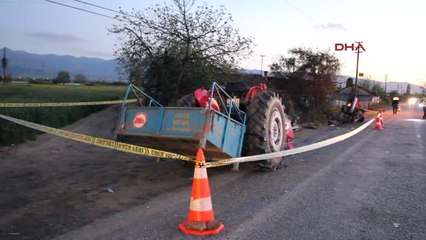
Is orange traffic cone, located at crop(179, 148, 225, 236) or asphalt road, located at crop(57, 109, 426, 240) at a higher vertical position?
orange traffic cone, located at crop(179, 148, 225, 236)

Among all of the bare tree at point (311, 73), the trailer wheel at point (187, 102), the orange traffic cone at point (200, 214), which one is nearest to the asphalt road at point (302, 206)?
the orange traffic cone at point (200, 214)

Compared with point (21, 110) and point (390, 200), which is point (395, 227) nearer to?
point (390, 200)

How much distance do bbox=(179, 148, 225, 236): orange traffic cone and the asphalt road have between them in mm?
119

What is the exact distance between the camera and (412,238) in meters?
5.86

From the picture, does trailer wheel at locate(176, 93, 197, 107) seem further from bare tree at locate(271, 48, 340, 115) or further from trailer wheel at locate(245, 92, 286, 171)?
bare tree at locate(271, 48, 340, 115)

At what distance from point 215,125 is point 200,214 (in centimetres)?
250

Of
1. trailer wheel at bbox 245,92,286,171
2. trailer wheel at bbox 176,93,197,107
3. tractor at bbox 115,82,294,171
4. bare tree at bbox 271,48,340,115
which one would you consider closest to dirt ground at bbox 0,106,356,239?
tractor at bbox 115,82,294,171

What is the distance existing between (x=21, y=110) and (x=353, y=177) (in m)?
9.73

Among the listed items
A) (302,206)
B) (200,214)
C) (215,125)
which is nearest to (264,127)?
(215,125)

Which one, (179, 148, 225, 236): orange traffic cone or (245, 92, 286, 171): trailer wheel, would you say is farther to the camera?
(245, 92, 286, 171): trailer wheel

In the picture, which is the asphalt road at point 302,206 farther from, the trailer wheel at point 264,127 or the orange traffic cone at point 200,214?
the trailer wheel at point 264,127

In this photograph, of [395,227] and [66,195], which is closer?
[395,227]

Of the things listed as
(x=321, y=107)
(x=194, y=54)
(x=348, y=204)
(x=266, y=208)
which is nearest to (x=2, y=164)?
(x=266, y=208)

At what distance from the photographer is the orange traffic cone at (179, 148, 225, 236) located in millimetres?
5719
